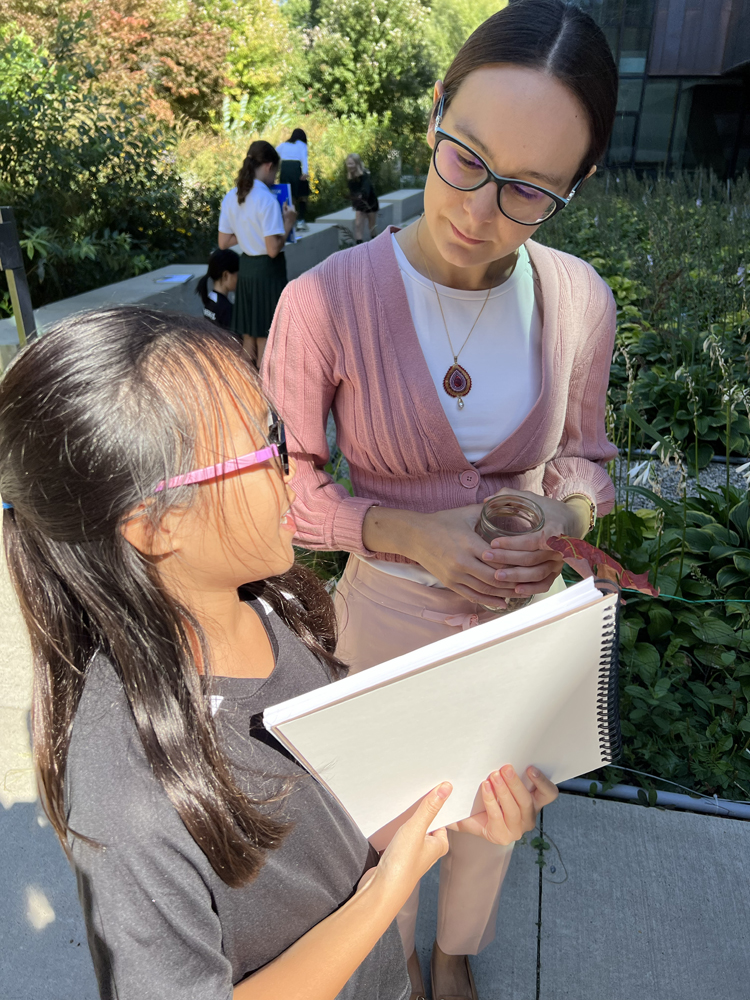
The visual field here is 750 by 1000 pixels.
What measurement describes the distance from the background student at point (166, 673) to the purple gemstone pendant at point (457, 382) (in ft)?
1.66

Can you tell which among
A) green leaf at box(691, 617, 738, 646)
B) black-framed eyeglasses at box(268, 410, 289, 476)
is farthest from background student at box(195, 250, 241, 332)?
black-framed eyeglasses at box(268, 410, 289, 476)

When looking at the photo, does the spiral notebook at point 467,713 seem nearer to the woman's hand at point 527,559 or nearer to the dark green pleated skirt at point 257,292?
the woman's hand at point 527,559

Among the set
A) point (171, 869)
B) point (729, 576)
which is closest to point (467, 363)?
point (171, 869)

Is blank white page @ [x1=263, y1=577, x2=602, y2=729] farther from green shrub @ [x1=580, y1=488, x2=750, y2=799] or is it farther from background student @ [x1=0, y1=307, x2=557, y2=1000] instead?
green shrub @ [x1=580, y1=488, x2=750, y2=799]

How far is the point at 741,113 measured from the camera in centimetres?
1182

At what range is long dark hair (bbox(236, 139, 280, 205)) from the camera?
627 cm

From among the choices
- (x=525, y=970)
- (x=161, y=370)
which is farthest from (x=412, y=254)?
(x=525, y=970)

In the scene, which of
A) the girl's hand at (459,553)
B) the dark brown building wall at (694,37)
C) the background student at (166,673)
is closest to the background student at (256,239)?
the girl's hand at (459,553)

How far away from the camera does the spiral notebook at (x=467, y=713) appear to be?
842 mm

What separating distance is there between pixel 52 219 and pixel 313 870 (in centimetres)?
816

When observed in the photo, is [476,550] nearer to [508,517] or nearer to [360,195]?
[508,517]

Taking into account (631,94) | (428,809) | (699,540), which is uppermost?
(631,94)

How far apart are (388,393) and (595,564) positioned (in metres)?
0.57

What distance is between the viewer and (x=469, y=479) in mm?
1471
